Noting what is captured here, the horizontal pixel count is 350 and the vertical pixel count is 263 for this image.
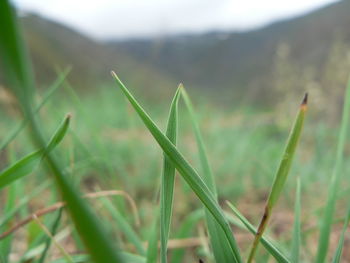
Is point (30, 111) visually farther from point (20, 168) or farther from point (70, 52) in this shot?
point (70, 52)

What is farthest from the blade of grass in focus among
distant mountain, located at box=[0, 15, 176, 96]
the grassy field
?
distant mountain, located at box=[0, 15, 176, 96]

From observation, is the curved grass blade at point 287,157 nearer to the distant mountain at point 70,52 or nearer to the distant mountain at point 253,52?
the distant mountain at point 253,52

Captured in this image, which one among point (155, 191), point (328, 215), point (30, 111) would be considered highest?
point (30, 111)

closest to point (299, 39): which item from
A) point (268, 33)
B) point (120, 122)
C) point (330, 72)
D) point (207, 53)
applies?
point (268, 33)

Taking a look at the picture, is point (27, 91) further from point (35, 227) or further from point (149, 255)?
point (35, 227)

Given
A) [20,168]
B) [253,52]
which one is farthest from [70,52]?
[20,168]

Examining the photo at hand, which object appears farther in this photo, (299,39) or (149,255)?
(299,39)

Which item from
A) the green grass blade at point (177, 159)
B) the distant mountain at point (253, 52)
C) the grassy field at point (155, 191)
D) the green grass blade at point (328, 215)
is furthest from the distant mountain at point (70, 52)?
the green grass blade at point (177, 159)

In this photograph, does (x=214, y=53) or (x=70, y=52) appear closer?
(x=70, y=52)
